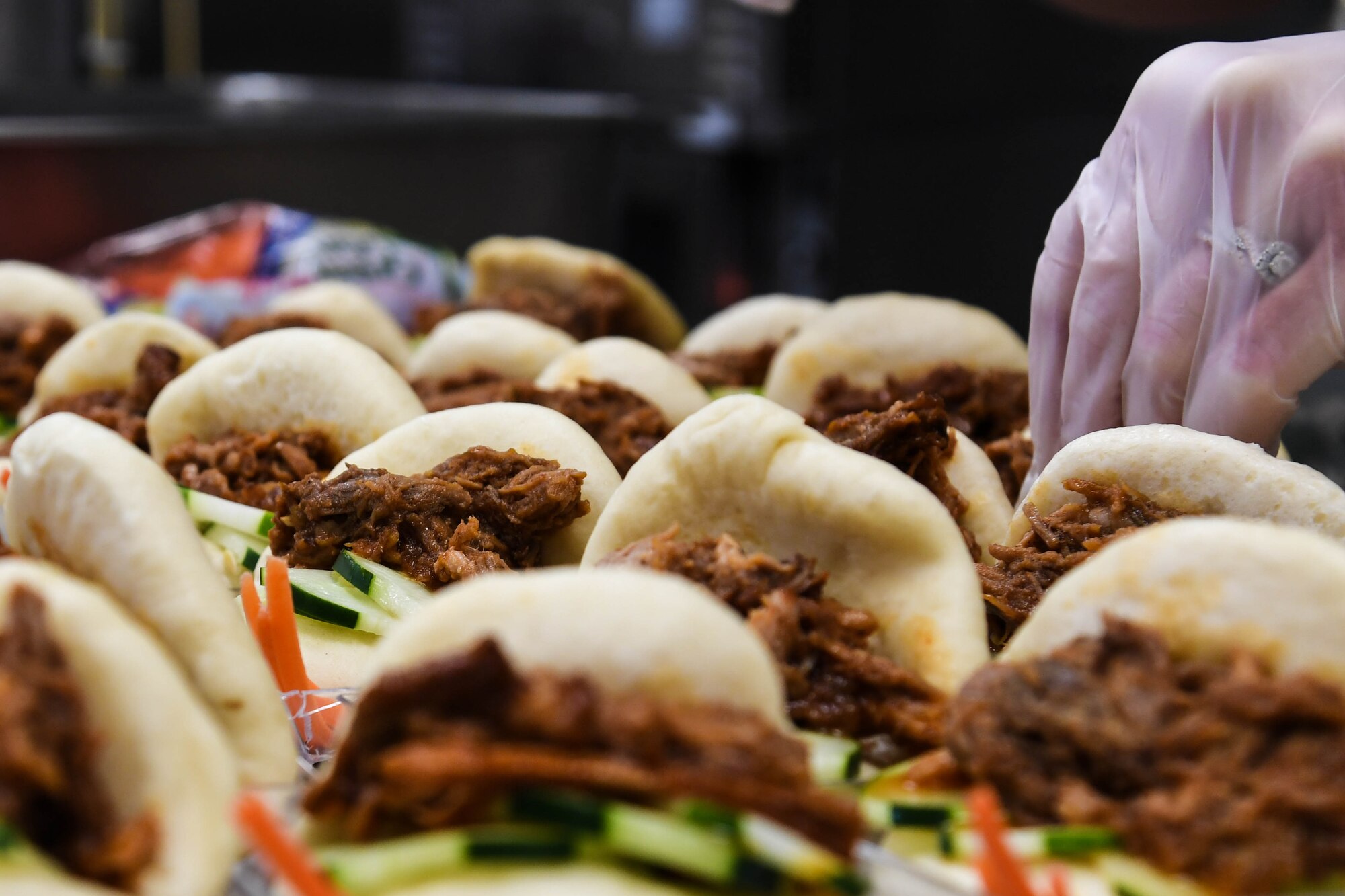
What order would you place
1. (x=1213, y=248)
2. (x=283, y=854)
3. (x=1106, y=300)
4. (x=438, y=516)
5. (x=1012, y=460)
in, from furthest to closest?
(x=1012, y=460) < (x=1106, y=300) < (x=1213, y=248) < (x=438, y=516) < (x=283, y=854)

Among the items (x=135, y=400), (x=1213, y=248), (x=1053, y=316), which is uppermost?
(x=1213, y=248)

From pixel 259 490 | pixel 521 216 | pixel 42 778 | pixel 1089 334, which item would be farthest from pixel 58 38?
pixel 42 778

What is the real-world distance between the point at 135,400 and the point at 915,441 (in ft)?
5.49

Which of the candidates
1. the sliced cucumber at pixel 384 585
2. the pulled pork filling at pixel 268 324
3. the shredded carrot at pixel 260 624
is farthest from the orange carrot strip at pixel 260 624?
the pulled pork filling at pixel 268 324

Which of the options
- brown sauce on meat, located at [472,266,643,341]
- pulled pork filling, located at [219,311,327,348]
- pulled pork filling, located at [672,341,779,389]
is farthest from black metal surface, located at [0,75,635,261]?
pulled pork filling, located at [672,341,779,389]

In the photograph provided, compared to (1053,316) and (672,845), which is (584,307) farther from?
(672,845)

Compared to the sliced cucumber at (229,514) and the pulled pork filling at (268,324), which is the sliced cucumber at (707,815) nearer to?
the sliced cucumber at (229,514)

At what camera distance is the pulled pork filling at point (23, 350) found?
323 centimetres

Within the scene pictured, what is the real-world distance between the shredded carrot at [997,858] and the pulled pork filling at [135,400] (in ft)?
6.55

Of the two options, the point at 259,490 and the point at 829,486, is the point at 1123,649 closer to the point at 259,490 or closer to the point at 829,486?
the point at 829,486

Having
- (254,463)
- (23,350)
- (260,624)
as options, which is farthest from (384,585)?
(23,350)

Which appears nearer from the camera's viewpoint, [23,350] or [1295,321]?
[1295,321]

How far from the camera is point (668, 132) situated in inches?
255

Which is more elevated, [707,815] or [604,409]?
[707,815]
